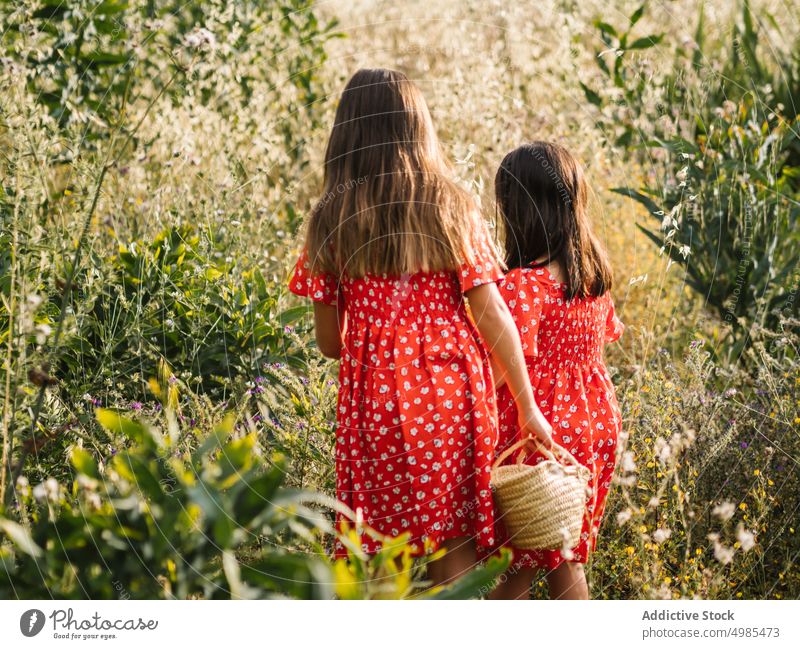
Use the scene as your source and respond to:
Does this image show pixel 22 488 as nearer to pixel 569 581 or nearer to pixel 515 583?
pixel 515 583

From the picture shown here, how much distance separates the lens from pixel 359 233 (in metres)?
1.95

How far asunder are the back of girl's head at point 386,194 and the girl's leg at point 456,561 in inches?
25.7

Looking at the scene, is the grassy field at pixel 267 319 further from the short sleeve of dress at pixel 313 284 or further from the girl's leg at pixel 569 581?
the short sleeve of dress at pixel 313 284

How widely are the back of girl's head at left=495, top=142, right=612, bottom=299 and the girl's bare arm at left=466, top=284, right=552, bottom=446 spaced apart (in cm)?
29

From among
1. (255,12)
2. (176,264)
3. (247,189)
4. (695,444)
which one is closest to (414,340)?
(695,444)

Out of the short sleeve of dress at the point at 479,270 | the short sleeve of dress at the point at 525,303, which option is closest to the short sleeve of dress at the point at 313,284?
the short sleeve of dress at the point at 479,270

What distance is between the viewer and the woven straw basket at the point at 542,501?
1.91 meters

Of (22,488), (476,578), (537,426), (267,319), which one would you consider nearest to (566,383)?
(537,426)

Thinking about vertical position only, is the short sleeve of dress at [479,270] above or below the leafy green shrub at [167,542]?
above

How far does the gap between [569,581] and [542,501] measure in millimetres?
338
